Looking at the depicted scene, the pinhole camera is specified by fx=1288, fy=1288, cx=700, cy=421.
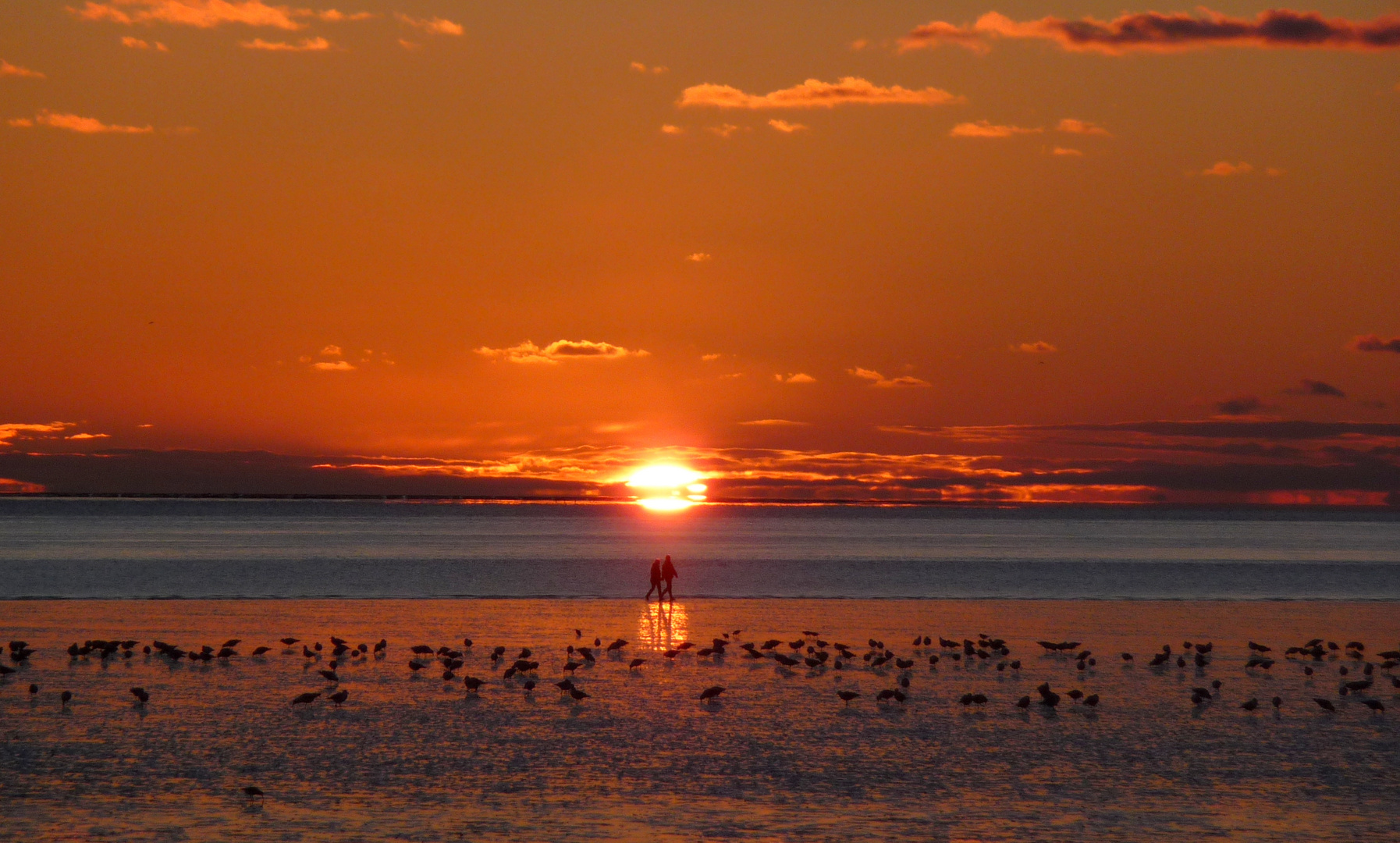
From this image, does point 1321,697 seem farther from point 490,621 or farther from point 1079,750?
point 490,621

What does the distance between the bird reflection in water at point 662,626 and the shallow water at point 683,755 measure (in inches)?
36.5

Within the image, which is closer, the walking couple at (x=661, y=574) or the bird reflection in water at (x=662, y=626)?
the bird reflection in water at (x=662, y=626)

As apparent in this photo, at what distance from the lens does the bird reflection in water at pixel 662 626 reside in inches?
1088

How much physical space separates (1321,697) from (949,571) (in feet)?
134

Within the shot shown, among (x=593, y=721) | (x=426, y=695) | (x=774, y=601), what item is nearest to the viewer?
(x=593, y=721)

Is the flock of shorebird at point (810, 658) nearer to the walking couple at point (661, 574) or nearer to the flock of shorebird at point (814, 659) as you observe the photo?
the flock of shorebird at point (814, 659)

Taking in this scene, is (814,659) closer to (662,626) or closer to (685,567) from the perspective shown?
(662,626)

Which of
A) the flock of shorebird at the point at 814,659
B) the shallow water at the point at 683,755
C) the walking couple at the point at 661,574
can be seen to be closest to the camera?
the shallow water at the point at 683,755

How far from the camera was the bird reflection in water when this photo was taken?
27.6 meters

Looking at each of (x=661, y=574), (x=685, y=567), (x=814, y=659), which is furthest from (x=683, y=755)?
(x=685, y=567)

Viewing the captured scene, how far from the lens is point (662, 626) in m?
31.2

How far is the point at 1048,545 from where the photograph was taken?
104m

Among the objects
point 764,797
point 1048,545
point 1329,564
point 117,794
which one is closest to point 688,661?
point 764,797

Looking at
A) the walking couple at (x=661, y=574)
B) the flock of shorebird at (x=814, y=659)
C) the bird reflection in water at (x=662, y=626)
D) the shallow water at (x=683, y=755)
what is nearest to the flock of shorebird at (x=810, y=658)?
the flock of shorebird at (x=814, y=659)
